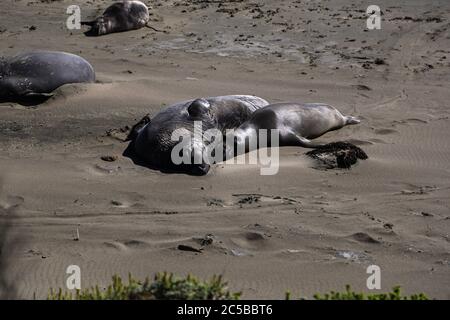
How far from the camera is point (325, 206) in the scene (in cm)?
672

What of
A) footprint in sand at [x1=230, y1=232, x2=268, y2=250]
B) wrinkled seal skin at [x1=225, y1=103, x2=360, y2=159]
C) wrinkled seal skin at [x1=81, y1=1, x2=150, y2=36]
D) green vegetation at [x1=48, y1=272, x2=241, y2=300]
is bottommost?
footprint in sand at [x1=230, y1=232, x2=268, y2=250]

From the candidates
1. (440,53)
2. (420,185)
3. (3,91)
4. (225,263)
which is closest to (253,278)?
(225,263)

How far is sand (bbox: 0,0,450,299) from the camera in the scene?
Result: 554 centimetres

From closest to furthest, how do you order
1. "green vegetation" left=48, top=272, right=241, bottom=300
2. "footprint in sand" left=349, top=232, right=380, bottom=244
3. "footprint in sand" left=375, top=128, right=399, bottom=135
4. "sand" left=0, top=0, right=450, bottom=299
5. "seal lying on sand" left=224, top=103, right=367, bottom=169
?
"green vegetation" left=48, top=272, right=241, bottom=300 → "sand" left=0, top=0, right=450, bottom=299 → "footprint in sand" left=349, top=232, right=380, bottom=244 → "seal lying on sand" left=224, top=103, right=367, bottom=169 → "footprint in sand" left=375, top=128, right=399, bottom=135

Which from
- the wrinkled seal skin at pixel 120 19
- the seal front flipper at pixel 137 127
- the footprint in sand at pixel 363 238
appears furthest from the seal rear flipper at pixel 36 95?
the footprint in sand at pixel 363 238

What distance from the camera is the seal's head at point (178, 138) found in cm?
743

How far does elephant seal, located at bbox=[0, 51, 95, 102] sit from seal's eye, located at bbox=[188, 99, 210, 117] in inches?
88.8

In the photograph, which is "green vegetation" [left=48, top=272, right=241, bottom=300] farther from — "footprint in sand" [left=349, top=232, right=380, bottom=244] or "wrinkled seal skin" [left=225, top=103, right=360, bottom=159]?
"wrinkled seal skin" [left=225, top=103, right=360, bottom=159]

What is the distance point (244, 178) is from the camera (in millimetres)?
7301

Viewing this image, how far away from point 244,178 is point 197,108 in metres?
1.18

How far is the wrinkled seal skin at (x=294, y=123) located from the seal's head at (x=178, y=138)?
0.38 metres

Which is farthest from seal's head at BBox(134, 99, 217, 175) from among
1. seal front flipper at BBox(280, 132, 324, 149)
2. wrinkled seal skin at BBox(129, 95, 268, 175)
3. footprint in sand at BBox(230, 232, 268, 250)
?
footprint in sand at BBox(230, 232, 268, 250)

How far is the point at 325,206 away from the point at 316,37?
6520mm
